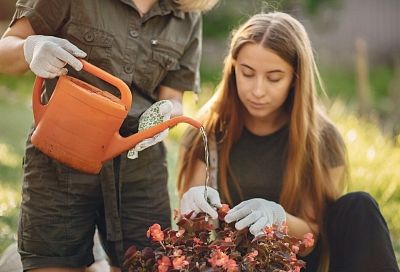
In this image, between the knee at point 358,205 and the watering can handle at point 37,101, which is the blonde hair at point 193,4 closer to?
the watering can handle at point 37,101

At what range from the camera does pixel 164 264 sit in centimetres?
216

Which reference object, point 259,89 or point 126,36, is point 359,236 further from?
point 126,36

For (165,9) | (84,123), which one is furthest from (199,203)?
(165,9)

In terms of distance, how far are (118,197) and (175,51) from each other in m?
0.52

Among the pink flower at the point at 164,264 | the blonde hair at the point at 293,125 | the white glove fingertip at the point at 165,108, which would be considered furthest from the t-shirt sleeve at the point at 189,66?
the pink flower at the point at 164,264

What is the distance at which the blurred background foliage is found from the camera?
14.1ft

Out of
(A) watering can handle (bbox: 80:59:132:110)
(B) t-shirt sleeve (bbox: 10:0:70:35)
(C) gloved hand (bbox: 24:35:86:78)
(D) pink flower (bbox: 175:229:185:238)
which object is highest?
(B) t-shirt sleeve (bbox: 10:0:70:35)

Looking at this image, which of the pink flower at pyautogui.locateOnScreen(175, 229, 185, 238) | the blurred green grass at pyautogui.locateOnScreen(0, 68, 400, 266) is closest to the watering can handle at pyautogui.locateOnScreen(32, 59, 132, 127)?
the pink flower at pyautogui.locateOnScreen(175, 229, 185, 238)

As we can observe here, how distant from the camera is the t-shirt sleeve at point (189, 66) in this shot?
2.73 metres

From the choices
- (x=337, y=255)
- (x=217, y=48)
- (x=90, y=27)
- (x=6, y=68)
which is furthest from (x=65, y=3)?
(x=217, y=48)

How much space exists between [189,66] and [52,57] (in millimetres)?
665

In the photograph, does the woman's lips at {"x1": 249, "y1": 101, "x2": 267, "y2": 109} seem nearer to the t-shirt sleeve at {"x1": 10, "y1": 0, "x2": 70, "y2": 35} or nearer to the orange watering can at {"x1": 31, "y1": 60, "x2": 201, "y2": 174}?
the orange watering can at {"x1": 31, "y1": 60, "x2": 201, "y2": 174}

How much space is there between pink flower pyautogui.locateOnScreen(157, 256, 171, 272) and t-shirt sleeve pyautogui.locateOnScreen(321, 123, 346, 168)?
3.01 ft

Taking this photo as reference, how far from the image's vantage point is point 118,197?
8.64ft
